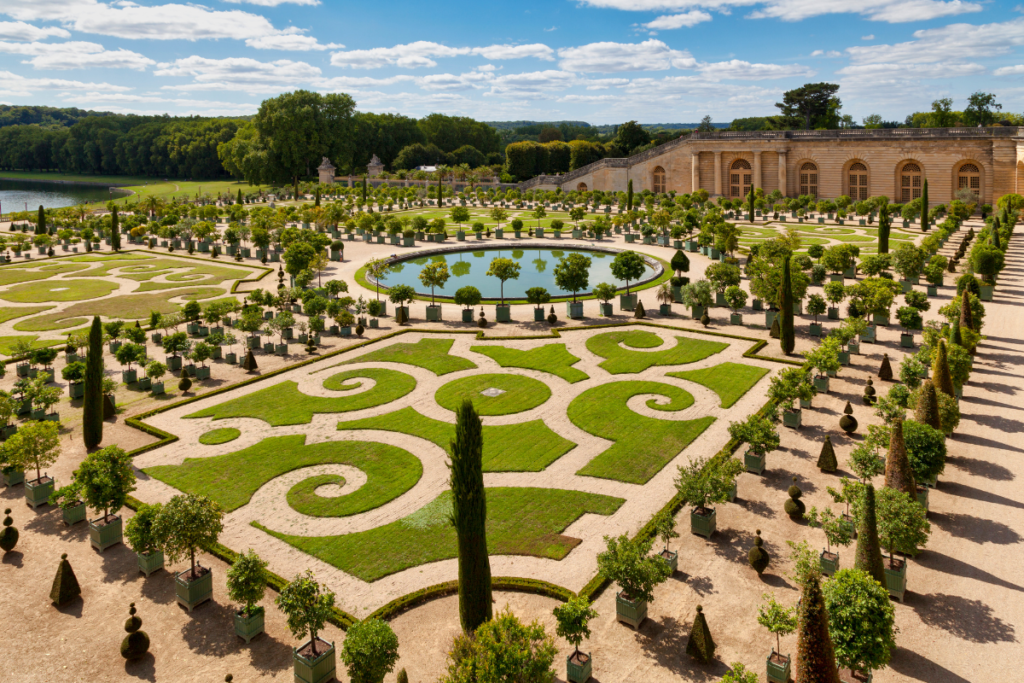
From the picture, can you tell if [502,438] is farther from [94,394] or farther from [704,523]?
[94,394]

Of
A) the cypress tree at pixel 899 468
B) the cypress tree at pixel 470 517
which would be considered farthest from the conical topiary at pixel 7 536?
the cypress tree at pixel 899 468

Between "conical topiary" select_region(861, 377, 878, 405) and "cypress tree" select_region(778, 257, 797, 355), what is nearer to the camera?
"conical topiary" select_region(861, 377, 878, 405)

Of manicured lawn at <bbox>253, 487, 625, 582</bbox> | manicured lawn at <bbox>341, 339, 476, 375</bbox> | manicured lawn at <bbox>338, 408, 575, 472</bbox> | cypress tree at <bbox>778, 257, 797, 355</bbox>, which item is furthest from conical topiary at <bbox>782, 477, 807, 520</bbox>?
manicured lawn at <bbox>341, 339, 476, 375</bbox>

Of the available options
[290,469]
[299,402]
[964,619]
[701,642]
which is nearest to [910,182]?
[299,402]

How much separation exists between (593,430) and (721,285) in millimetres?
23206

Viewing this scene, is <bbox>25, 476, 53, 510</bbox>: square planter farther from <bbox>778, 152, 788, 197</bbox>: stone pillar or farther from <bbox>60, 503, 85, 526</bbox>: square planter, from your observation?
<bbox>778, 152, 788, 197</bbox>: stone pillar

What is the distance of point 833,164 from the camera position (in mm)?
99500

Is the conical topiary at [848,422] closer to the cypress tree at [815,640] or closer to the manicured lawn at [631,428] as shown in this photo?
the manicured lawn at [631,428]

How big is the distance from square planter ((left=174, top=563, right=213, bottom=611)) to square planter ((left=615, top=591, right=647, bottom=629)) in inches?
428

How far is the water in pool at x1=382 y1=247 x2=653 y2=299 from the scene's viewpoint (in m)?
55.7

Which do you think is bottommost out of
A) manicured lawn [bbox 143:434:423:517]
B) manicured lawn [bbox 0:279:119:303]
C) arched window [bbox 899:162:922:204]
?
manicured lawn [bbox 143:434:423:517]

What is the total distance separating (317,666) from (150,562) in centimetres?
758

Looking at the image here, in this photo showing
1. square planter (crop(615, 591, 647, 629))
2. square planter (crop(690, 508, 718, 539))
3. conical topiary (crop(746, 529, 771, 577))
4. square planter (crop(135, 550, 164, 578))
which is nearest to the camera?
square planter (crop(615, 591, 647, 629))

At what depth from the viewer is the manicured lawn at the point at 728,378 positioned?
32.6 m
